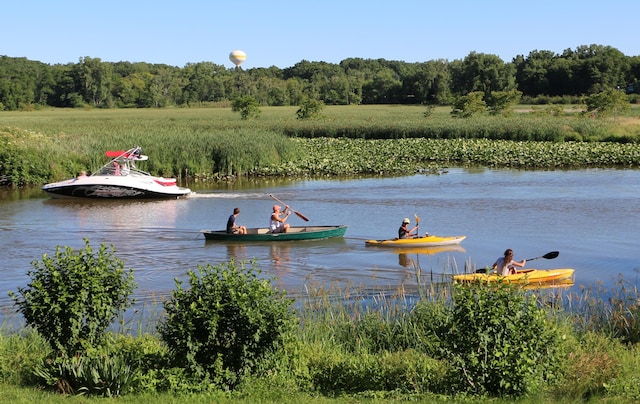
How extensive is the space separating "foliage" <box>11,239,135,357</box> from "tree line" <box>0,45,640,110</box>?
367 feet

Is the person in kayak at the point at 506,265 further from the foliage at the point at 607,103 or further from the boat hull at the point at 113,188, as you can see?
the foliage at the point at 607,103

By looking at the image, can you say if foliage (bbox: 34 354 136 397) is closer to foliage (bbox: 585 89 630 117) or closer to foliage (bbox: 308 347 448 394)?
foliage (bbox: 308 347 448 394)

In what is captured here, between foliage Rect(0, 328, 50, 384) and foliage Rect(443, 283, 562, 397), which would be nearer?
foliage Rect(443, 283, 562, 397)

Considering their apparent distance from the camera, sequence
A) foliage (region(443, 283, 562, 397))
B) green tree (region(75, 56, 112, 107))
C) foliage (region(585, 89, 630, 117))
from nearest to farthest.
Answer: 1. foliage (region(443, 283, 562, 397))
2. foliage (region(585, 89, 630, 117))
3. green tree (region(75, 56, 112, 107))

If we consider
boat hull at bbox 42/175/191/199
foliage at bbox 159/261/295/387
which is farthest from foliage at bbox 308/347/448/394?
boat hull at bbox 42/175/191/199

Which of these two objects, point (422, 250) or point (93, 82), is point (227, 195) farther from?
point (93, 82)

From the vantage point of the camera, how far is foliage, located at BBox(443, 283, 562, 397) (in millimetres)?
9273

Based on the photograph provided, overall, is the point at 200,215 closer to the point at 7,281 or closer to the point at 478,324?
the point at 7,281

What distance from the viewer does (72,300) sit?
10133 millimetres

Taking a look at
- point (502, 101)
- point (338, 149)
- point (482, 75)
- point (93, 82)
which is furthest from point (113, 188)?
point (93, 82)

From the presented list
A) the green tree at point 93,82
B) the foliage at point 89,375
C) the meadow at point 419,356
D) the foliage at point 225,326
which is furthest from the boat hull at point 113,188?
the green tree at point 93,82

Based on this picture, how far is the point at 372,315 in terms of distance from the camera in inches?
525

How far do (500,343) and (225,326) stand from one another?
3.13 metres

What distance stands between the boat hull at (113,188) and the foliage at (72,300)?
25.8 m
